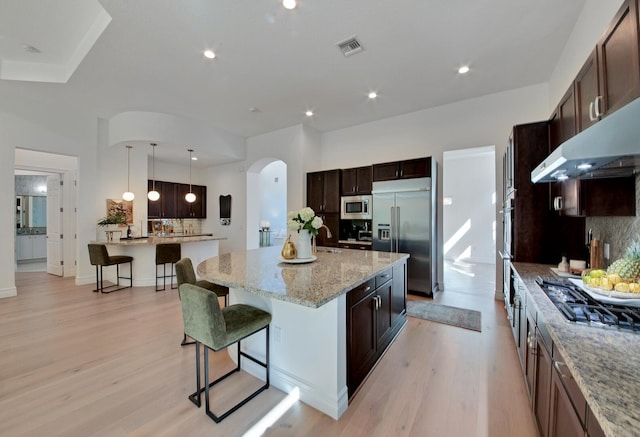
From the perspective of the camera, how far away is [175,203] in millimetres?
7145

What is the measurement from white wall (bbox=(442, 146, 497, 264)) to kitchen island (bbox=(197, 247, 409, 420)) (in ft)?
19.7

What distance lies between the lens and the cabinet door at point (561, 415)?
3.06ft

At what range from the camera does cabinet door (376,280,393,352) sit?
241 cm

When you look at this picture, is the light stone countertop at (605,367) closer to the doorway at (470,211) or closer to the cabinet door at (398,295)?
the cabinet door at (398,295)

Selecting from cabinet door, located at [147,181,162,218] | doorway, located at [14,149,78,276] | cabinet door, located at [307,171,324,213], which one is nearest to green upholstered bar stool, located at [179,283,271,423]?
cabinet door, located at [307,171,324,213]

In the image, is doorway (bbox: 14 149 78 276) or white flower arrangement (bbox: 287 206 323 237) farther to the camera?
doorway (bbox: 14 149 78 276)

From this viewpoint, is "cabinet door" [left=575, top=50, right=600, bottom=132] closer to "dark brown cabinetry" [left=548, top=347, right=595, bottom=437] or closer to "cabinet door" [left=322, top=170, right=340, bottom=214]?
"dark brown cabinetry" [left=548, top=347, right=595, bottom=437]

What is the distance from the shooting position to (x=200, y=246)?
220 inches

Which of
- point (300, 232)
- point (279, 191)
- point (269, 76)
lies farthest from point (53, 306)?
point (279, 191)

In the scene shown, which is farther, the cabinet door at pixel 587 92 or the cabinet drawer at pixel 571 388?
the cabinet door at pixel 587 92

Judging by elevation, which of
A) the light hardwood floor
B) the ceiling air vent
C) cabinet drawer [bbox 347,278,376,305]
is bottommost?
the light hardwood floor

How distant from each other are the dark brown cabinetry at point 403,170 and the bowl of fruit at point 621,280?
279 centimetres

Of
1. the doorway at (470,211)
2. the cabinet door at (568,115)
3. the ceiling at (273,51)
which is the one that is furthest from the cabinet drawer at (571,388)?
the doorway at (470,211)

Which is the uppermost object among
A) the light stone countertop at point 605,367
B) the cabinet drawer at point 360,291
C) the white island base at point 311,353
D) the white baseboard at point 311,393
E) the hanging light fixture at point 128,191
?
the hanging light fixture at point 128,191
